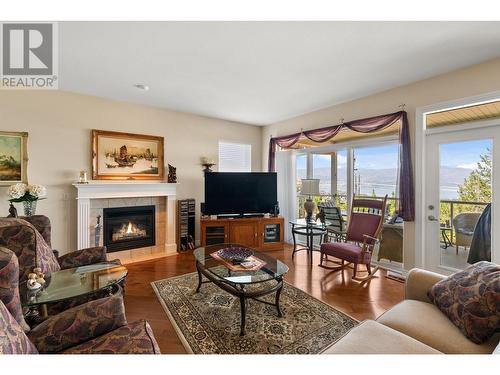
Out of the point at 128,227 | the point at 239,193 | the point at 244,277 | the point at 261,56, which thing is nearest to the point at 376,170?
the point at 239,193

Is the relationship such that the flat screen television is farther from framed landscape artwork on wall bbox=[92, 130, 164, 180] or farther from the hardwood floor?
the hardwood floor

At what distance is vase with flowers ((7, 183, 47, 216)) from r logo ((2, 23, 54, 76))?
4.23ft

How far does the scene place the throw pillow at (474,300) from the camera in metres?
1.25

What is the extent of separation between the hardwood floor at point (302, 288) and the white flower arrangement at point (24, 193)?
152 centimetres

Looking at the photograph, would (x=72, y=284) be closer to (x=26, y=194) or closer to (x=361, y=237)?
(x=26, y=194)

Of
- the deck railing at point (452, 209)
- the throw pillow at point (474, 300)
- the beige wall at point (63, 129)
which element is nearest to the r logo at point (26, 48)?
the beige wall at point (63, 129)

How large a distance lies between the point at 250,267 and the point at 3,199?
3.45 meters

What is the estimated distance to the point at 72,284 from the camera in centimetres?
188

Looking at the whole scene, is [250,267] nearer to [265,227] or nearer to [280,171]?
[265,227]

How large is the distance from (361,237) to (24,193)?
14.5 feet

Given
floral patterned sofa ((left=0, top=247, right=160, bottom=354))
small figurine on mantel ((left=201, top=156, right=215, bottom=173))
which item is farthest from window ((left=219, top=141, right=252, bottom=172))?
floral patterned sofa ((left=0, top=247, right=160, bottom=354))

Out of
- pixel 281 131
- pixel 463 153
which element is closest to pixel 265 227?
pixel 281 131

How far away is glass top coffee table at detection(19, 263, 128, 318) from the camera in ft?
5.36
